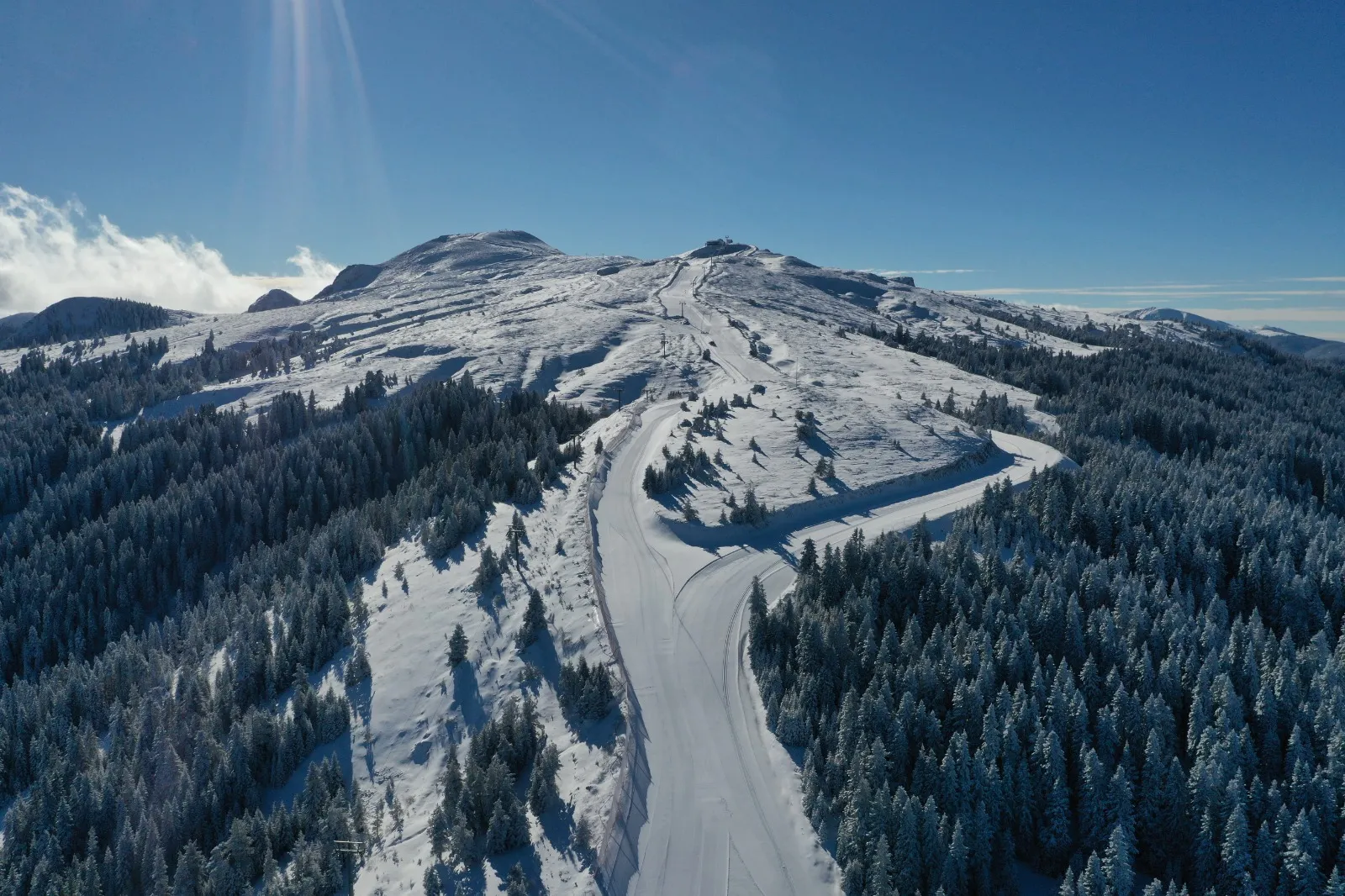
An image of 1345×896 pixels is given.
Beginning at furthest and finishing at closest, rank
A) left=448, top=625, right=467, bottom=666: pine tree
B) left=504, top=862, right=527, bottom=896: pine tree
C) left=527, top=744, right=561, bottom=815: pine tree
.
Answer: left=448, top=625, right=467, bottom=666: pine tree, left=527, top=744, right=561, bottom=815: pine tree, left=504, top=862, right=527, bottom=896: pine tree

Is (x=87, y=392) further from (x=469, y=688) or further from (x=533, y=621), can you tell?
(x=469, y=688)

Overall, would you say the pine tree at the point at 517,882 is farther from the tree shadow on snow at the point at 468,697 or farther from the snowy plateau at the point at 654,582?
the tree shadow on snow at the point at 468,697

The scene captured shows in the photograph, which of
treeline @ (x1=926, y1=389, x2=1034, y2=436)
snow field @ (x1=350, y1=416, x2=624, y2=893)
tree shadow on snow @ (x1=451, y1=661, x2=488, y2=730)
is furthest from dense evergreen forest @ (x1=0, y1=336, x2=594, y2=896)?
treeline @ (x1=926, y1=389, x2=1034, y2=436)

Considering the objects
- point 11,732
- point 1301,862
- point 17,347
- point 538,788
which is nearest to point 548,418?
point 11,732

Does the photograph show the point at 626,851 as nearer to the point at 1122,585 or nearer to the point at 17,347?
the point at 1122,585

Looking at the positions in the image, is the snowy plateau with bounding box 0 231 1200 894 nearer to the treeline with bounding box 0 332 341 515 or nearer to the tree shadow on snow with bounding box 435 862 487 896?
the tree shadow on snow with bounding box 435 862 487 896

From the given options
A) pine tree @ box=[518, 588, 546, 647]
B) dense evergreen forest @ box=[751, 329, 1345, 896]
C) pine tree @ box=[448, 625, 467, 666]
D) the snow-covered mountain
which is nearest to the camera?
dense evergreen forest @ box=[751, 329, 1345, 896]

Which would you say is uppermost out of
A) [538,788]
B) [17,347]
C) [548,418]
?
[17,347]
